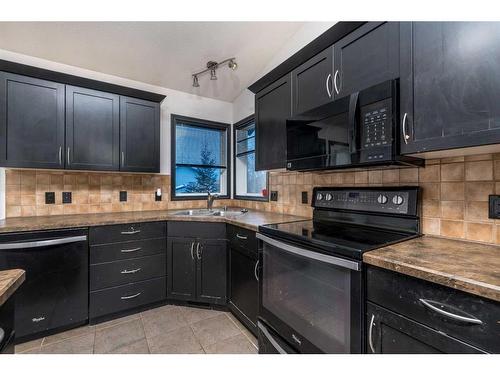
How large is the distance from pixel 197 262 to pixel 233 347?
0.78 meters

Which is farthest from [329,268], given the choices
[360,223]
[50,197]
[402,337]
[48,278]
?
[50,197]

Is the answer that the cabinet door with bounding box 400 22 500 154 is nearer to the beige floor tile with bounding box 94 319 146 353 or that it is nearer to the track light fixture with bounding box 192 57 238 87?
the track light fixture with bounding box 192 57 238 87

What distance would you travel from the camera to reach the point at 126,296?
81.0 inches

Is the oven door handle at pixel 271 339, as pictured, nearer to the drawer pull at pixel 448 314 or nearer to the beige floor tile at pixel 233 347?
the beige floor tile at pixel 233 347

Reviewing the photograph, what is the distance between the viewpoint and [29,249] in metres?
1.70

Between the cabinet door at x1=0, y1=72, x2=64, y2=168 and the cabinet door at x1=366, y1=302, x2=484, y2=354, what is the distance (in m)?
2.53

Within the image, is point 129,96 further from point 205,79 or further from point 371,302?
point 371,302

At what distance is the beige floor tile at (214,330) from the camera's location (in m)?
1.78

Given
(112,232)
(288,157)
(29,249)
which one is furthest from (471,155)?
(29,249)

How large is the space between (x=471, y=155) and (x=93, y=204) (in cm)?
307

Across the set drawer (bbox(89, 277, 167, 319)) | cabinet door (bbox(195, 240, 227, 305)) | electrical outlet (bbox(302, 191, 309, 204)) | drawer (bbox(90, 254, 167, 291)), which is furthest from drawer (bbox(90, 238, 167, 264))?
electrical outlet (bbox(302, 191, 309, 204))

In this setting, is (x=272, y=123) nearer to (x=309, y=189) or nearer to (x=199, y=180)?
(x=309, y=189)

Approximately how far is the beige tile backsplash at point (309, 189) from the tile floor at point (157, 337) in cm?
112

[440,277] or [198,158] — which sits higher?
[198,158]
